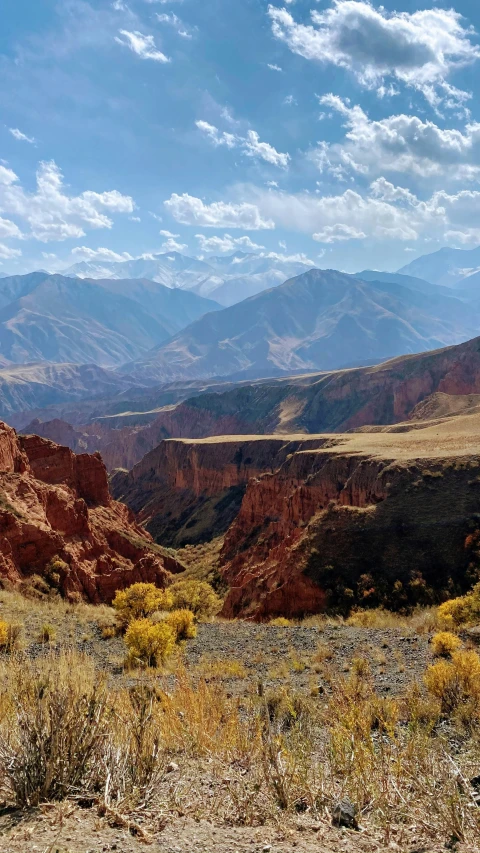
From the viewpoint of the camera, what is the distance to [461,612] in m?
18.1

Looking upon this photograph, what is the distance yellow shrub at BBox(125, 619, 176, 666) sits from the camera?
12547mm

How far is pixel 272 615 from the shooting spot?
28.3m

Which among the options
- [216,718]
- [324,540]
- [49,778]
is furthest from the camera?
[324,540]

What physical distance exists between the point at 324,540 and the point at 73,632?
1798cm

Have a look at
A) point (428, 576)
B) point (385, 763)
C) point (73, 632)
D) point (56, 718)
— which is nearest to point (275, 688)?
point (385, 763)

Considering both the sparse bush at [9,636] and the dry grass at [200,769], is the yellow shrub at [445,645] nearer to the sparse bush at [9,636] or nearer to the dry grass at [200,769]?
the dry grass at [200,769]

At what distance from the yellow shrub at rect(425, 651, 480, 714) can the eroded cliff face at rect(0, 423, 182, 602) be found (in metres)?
22.4

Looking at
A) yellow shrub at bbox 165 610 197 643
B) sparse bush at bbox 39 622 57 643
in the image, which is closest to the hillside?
yellow shrub at bbox 165 610 197 643

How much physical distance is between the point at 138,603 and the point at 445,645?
11467 millimetres

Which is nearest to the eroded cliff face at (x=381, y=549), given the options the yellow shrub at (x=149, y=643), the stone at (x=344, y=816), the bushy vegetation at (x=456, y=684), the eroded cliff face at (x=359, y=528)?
the eroded cliff face at (x=359, y=528)

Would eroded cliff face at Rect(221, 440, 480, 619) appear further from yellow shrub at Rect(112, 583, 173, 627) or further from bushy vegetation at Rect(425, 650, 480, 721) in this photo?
bushy vegetation at Rect(425, 650, 480, 721)

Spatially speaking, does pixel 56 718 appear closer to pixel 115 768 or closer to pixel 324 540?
pixel 115 768

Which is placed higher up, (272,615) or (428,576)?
(428,576)

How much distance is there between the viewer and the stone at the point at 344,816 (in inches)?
178
